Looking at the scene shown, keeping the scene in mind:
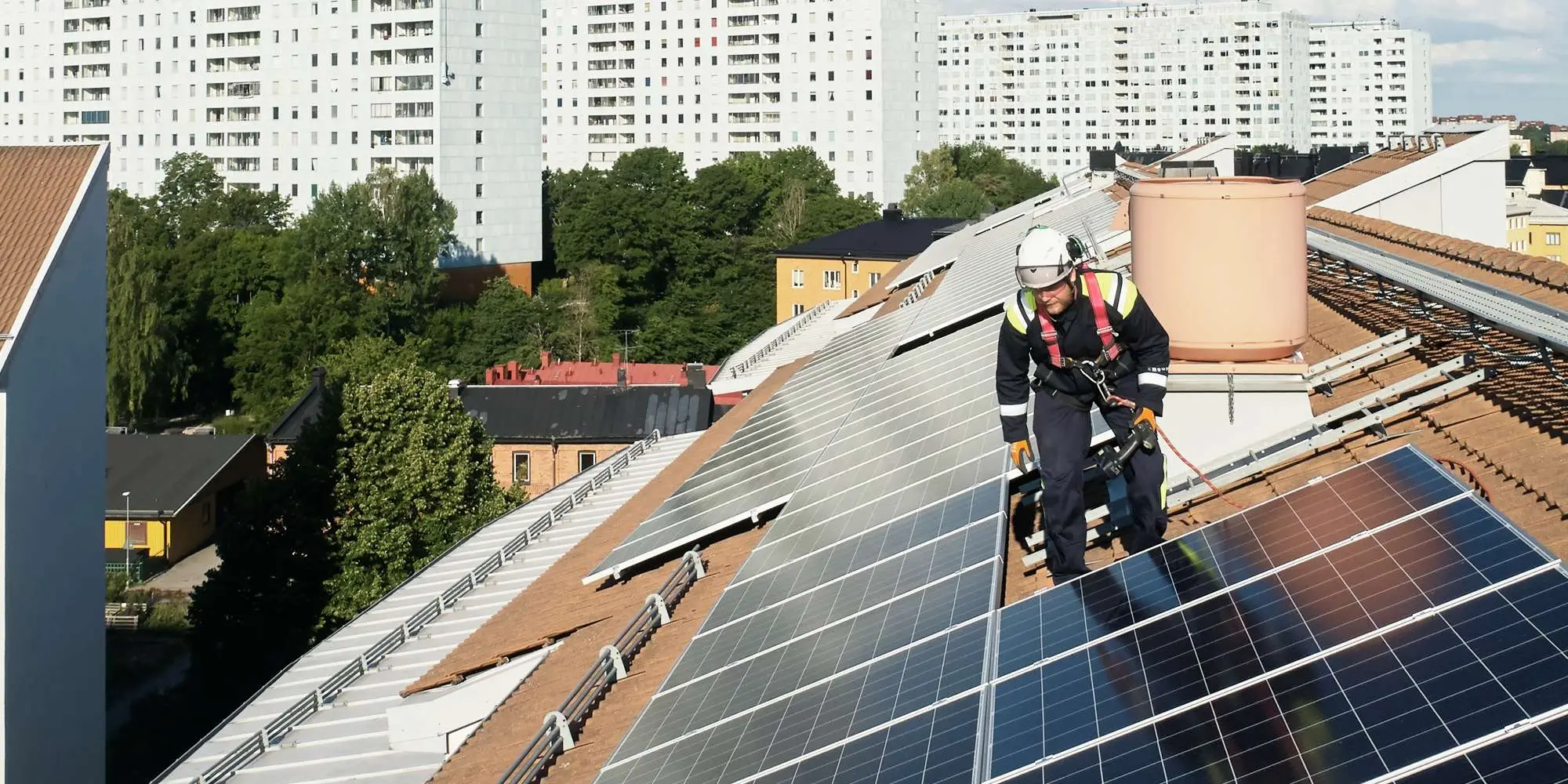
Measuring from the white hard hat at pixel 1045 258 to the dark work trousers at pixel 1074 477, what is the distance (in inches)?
35.7

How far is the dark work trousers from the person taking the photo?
9.78 m

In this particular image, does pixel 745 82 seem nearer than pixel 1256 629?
No

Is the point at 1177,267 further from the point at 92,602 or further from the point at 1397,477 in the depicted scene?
the point at 92,602

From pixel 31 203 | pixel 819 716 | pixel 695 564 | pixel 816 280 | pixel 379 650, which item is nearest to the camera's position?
pixel 819 716

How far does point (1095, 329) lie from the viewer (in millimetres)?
9969

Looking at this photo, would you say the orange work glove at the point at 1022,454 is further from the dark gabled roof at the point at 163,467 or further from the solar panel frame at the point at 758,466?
the dark gabled roof at the point at 163,467

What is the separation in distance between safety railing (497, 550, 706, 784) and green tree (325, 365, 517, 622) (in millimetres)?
26882

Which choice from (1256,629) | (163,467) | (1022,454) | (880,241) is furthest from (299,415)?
(1256,629)

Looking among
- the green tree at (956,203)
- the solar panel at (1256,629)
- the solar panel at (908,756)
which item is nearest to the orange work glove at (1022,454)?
the solar panel at (1256,629)

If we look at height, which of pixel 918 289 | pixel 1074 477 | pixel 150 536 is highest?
pixel 918 289

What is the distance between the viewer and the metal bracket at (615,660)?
11.5 m

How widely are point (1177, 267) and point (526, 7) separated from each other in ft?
312

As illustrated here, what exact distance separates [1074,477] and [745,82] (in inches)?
5349

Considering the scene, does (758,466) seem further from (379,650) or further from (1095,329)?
(1095,329)
